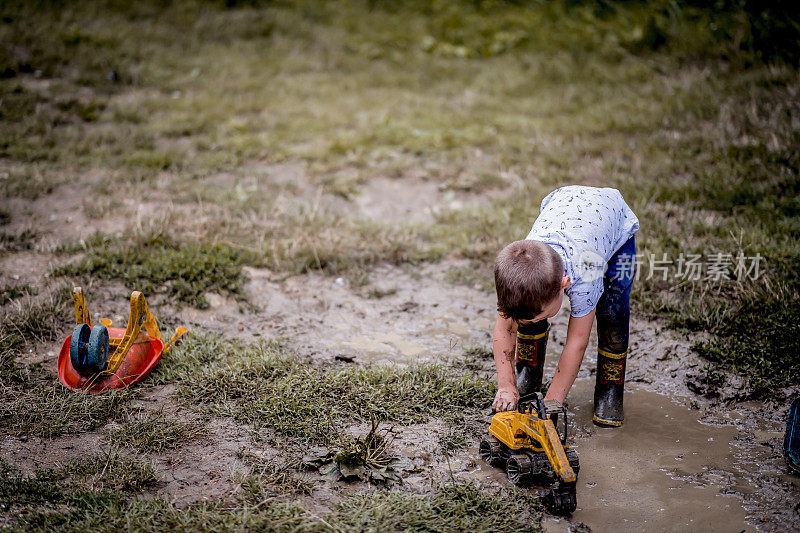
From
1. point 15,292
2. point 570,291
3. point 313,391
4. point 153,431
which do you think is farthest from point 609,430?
point 15,292

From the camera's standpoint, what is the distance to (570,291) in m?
2.91

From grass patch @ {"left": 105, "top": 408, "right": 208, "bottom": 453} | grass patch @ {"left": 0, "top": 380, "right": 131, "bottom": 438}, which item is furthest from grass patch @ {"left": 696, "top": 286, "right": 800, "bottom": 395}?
grass patch @ {"left": 0, "top": 380, "right": 131, "bottom": 438}

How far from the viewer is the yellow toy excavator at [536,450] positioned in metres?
2.78

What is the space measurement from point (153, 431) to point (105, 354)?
59cm

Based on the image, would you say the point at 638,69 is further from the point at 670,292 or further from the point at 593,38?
the point at 670,292

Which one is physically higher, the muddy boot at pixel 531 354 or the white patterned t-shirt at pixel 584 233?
the white patterned t-shirt at pixel 584 233

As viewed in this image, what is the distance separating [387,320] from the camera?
4516mm

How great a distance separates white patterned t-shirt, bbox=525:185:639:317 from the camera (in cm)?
291

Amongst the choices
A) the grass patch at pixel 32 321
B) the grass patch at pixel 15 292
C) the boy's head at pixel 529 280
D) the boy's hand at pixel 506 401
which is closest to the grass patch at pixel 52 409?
the grass patch at pixel 32 321

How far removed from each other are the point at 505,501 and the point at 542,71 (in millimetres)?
7277

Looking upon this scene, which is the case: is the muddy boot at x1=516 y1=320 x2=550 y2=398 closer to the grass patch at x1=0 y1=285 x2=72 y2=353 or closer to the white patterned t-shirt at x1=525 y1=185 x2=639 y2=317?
the white patterned t-shirt at x1=525 y1=185 x2=639 y2=317

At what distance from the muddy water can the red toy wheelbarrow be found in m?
2.42

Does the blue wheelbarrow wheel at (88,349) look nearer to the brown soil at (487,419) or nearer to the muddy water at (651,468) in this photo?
the brown soil at (487,419)

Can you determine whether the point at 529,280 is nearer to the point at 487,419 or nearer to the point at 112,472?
the point at 487,419
